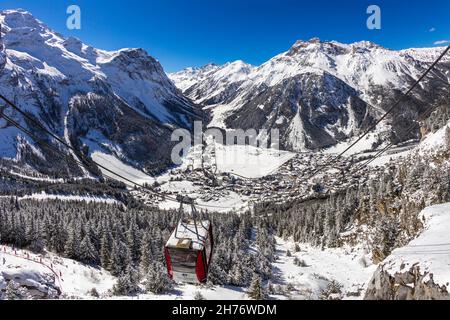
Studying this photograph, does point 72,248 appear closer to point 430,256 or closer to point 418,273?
point 418,273

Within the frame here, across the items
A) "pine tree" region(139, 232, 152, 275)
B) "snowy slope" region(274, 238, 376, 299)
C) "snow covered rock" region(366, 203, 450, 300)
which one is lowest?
"snowy slope" region(274, 238, 376, 299)

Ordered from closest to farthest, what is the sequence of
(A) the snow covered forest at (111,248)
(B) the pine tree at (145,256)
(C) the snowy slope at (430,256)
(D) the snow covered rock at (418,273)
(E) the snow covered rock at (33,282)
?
1. (D) the snow covered rock at (418,273)
2. (C) the snowy slope at (430,256)
3. (E) the snow covered rock at (33,282)
4. (A) the snow covered forest at (111,248)
5. (B) the pine tree at (145,256)

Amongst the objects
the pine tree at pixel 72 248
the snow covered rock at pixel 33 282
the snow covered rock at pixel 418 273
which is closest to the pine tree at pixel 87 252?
the pine tree at pixel 72 248

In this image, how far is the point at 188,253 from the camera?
18453mm

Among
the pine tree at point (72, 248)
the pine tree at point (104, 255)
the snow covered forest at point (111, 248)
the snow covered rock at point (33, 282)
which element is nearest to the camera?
the snow covered rock at point (33, 282)

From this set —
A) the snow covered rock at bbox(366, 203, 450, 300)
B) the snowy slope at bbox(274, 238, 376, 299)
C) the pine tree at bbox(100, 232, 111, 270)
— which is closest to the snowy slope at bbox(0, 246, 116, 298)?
the pine tree at bbox(100, 232, 111, 270)

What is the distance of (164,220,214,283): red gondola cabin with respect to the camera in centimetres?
1839

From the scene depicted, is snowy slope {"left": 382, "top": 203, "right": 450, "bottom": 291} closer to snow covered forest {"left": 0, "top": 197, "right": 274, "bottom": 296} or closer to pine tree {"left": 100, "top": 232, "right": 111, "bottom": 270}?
snow covered forest {"left": 0, "top": 197, "right": 274, "bottom": 296}

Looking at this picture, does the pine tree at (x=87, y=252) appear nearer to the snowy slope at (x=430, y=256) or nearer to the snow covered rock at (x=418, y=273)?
the snow covered rock at (x=418, y=273)

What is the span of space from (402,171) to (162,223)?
69147 millimetres

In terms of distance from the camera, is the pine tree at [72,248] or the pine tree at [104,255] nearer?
the pine tree at [104,255]

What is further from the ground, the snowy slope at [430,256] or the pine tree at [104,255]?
the snowy slope at [430,256]

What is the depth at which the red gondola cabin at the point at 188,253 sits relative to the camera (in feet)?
60.3
